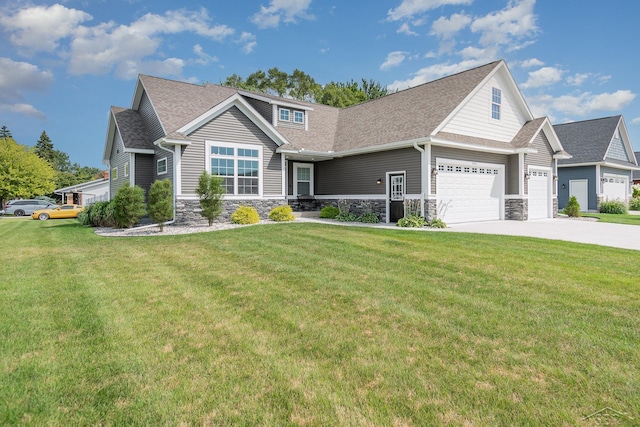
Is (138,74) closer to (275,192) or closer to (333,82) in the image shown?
(275,192)

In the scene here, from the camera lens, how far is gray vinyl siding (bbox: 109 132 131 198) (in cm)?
1702

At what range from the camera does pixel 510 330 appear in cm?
357

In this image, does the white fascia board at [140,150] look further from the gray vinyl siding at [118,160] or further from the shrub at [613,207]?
the shrub at [613,207]

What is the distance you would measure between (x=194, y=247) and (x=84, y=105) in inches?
976

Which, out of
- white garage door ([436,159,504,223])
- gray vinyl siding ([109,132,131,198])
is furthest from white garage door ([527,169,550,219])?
gray vinyl siding ([109,132,131,198])

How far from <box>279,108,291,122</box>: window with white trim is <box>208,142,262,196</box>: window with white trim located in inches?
140

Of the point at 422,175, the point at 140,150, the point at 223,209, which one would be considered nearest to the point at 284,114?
the point at 223,209

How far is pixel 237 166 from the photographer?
14.7 meters

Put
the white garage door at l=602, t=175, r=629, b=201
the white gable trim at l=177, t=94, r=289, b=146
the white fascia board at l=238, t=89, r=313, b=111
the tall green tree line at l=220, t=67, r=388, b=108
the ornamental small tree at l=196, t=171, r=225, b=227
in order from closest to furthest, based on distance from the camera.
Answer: the ornamental small tree at l=196, t=171, r=225, b=227, the white gable trim at l=177, t=94, r=289, b=146, the white fascia board at l=238, t=89, r=313, b=111, the white garage door at l=602, t=175, r=629, b=201, the tall green tree line at l=220, t=67, r=388, b=108

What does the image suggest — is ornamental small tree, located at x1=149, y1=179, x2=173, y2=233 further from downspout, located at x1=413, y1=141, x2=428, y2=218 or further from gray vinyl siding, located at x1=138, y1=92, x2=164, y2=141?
downspout, located at x1=413, y1=141, x2=428, y2=218

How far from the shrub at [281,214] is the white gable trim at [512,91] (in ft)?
21.8

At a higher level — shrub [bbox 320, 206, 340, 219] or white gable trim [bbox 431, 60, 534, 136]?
white gable trim [bbox 431, 60, 534, 136]

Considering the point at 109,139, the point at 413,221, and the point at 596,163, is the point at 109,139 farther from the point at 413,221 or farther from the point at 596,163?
the point at 596,163

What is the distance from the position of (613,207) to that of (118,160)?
30.4 meters
